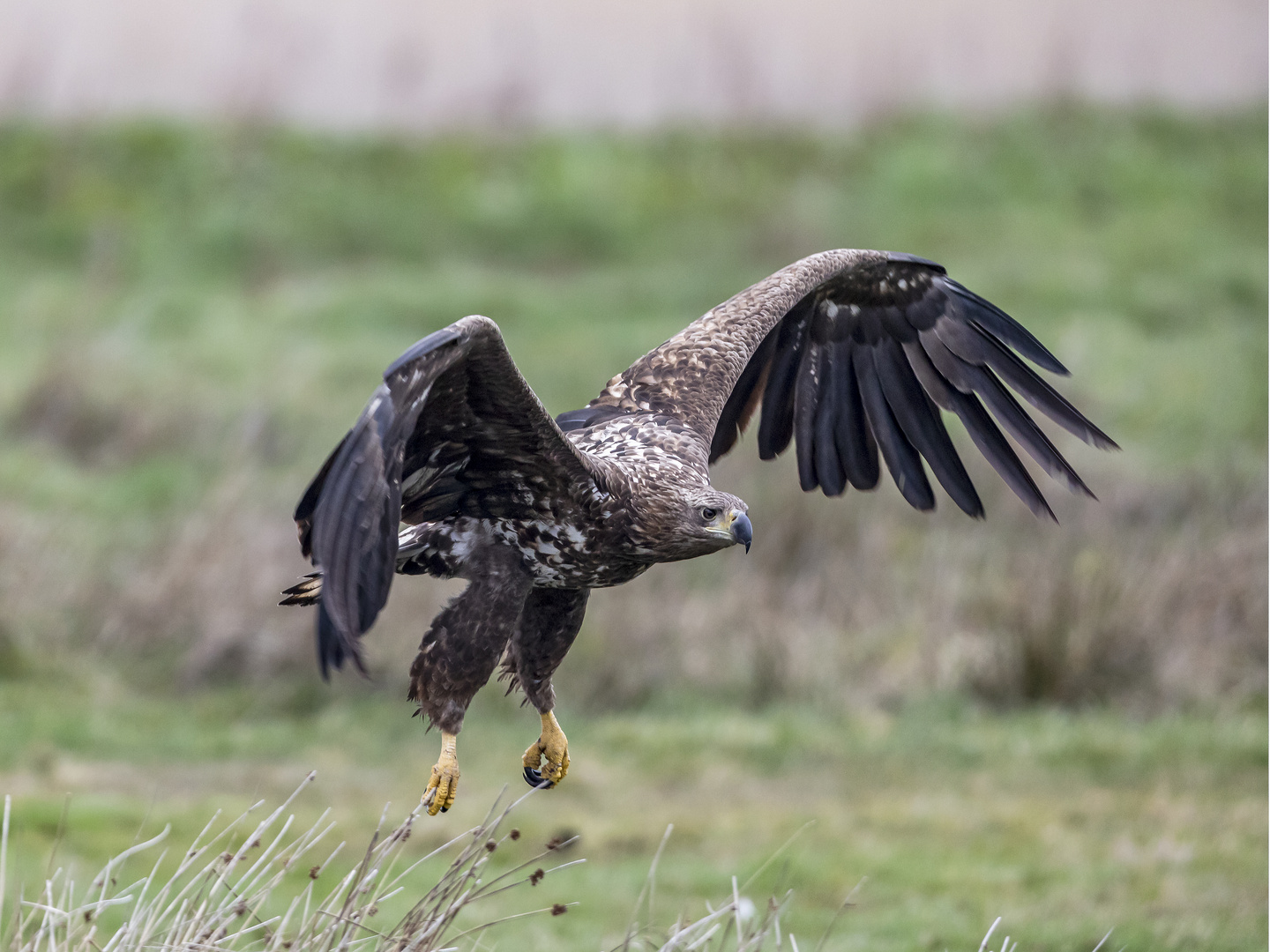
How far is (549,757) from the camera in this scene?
4.76 m

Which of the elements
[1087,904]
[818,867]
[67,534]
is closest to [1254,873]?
[1087,904]

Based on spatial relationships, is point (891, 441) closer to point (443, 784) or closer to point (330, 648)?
point (443, 784)

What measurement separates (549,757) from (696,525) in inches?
31.3

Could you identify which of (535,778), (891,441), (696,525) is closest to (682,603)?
(891,441)

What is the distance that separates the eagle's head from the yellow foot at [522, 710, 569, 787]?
2.02 ft

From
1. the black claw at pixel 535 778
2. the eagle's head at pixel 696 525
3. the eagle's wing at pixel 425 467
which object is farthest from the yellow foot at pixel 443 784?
the eagle's head at pixel 696 525

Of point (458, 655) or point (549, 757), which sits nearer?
point (458, 655)

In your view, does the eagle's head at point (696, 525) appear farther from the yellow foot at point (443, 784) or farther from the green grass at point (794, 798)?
the green grass at point (794, 798)

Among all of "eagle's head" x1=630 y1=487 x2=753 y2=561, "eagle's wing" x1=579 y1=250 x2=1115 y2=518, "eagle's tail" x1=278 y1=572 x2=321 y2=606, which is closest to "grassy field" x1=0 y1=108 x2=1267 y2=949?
"eagle's tail" x1=278 y1=572 x2=321 y2=606

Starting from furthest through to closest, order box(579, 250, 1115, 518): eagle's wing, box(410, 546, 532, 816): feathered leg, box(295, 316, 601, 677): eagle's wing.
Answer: box(579, 250, 1115, 518): eagle's wing < box(410, 546, 532, 816): feathered leg < box(295, 316, 601, 677): eagle's wing

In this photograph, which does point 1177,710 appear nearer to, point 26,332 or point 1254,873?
point 1254,873

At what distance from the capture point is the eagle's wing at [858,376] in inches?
219

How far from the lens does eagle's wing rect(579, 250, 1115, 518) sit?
5.55 m

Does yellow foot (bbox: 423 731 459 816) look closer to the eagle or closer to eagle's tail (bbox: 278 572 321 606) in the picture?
the eagle
